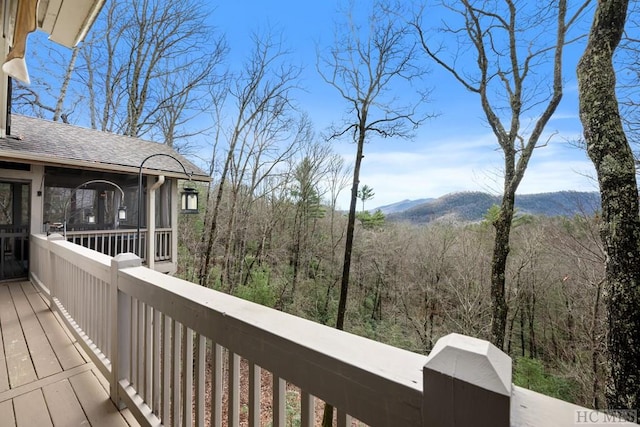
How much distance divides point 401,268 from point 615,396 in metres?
10.3

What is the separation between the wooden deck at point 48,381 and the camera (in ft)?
5.94

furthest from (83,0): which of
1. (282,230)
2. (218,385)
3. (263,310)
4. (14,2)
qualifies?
(282,230)

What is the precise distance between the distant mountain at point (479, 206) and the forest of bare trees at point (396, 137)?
0.45 meters

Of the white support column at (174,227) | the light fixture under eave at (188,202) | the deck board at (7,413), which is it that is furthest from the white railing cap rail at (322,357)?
the white support column at (174,227)

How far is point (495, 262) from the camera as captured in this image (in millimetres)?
7031

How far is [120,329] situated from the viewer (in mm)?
1860

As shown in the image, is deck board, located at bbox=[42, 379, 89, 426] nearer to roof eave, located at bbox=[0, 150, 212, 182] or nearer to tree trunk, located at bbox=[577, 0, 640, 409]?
roof eave, located at bbox=[0, 150, 212, 182]

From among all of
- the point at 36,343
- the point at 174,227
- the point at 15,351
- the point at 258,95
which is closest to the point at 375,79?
the point at 258,95

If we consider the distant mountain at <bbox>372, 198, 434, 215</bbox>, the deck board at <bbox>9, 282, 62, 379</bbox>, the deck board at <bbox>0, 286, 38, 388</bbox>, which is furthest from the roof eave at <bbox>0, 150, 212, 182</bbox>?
the distant mountain at <bbox>372, 198, 434, 215</bbox>

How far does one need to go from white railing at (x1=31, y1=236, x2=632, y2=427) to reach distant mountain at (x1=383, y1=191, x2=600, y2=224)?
8360 millimetres

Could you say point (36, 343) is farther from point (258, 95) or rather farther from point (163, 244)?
point (258, 95)

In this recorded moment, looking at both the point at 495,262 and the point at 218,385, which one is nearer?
the point at 218,385

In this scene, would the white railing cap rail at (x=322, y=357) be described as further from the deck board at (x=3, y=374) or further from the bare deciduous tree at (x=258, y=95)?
the bare deciduous tree at (x=258, y=95)

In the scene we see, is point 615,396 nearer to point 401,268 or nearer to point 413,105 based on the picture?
point 413,105
